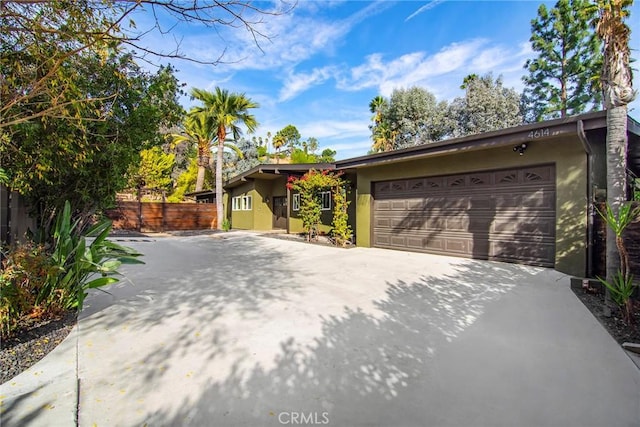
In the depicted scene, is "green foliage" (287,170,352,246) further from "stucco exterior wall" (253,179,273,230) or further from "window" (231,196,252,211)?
"window" (231,196,252,211)

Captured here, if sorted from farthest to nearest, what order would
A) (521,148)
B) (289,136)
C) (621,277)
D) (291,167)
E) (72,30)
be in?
(289,136), (291,167), (521,148), (621,277), (72,30)

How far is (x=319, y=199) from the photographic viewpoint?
1093cm

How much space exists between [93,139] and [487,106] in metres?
21.7

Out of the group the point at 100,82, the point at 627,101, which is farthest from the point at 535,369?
the point at 100,82

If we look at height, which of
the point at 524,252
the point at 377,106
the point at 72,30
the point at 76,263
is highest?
the point at 377,106

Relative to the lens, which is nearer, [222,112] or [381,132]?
[222,112]

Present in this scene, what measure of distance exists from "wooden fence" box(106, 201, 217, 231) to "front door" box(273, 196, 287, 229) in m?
4.22

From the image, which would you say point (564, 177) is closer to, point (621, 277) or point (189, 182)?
point (621, 277)

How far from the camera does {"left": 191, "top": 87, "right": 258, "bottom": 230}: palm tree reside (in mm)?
17000

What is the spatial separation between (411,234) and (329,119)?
1336cm

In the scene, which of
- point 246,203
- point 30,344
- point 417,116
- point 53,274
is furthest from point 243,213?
point 30,344

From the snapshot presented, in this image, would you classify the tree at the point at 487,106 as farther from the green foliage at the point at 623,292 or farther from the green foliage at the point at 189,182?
the green foliage at the point at 189,182

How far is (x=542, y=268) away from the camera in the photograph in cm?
609

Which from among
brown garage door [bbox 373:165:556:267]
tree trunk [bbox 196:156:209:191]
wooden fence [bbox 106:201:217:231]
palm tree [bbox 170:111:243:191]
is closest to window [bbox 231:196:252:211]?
wooden fence [bbox 106:201:217:231]
